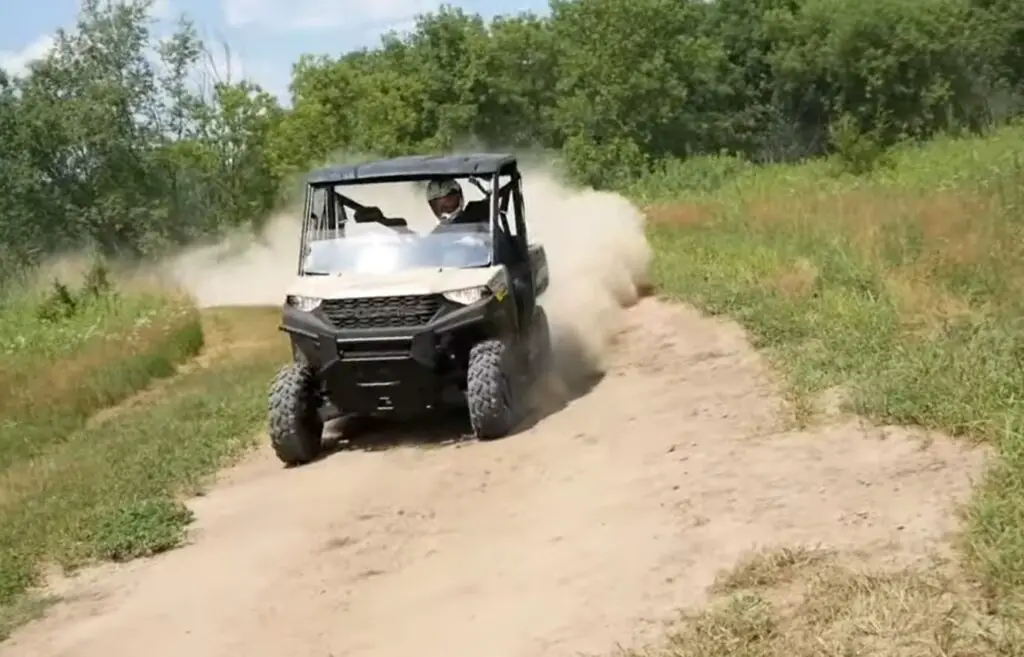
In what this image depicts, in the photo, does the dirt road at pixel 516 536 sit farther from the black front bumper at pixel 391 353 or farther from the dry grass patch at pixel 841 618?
the black front bumper at pixel 391 353

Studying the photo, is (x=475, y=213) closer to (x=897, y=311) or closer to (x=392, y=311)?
(x=392, y=311)

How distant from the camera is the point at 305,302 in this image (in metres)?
10.1

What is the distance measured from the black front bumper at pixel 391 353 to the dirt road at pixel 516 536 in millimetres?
513

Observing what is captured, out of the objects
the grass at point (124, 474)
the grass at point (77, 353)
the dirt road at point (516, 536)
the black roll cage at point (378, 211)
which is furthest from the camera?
the grass at point (77, 353)

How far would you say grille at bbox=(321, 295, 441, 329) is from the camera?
9.85 m

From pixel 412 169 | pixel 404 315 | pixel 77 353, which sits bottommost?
pixel 77 353

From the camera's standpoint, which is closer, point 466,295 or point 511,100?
point 466,295

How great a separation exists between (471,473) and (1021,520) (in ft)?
13.7

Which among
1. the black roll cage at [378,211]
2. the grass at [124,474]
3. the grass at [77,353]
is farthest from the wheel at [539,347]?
the grass at [77,353]

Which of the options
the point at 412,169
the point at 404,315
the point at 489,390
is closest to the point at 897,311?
the point at 489,390

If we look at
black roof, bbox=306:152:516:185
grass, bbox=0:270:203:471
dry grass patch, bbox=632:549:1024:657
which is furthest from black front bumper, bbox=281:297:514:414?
grass, bbox=0:270:203:471

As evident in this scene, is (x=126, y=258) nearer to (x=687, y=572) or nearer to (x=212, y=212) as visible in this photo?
(x=212, y=212)

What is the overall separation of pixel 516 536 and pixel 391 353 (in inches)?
110

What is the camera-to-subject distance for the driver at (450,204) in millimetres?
10906
